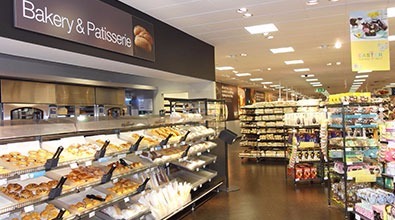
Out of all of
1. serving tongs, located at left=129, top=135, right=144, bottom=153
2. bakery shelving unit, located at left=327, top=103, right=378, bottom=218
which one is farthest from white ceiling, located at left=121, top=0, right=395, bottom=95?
serving tongs, located at left=129, top=135, right=144, bottom=153

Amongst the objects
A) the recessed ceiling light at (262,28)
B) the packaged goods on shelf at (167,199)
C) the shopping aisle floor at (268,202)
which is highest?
the recessed ceiling light at (262,28)

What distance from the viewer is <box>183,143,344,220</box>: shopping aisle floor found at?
5.61 meters

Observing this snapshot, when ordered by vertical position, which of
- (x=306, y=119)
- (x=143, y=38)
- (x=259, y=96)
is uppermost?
(x=143, y=38)

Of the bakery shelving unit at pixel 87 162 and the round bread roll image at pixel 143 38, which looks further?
the round bread roll image at pixel 143 38

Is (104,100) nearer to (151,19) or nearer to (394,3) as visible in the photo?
(151,19)

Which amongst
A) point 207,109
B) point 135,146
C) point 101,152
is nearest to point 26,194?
point 101,152

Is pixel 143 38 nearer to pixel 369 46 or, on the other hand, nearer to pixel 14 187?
pixel 14 187

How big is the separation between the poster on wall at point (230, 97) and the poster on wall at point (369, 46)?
1342 cm

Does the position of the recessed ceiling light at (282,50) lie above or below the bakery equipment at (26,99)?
above

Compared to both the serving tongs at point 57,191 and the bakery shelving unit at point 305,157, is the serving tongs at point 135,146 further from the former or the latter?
the bakery shelving unit at point 305,157

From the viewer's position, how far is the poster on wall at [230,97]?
61.8 ft

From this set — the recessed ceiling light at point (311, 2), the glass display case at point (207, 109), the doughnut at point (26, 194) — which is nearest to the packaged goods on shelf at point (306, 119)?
the glass display case at point (207, 109)

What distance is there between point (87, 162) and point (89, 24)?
5.40 ft

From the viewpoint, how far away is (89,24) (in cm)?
397
